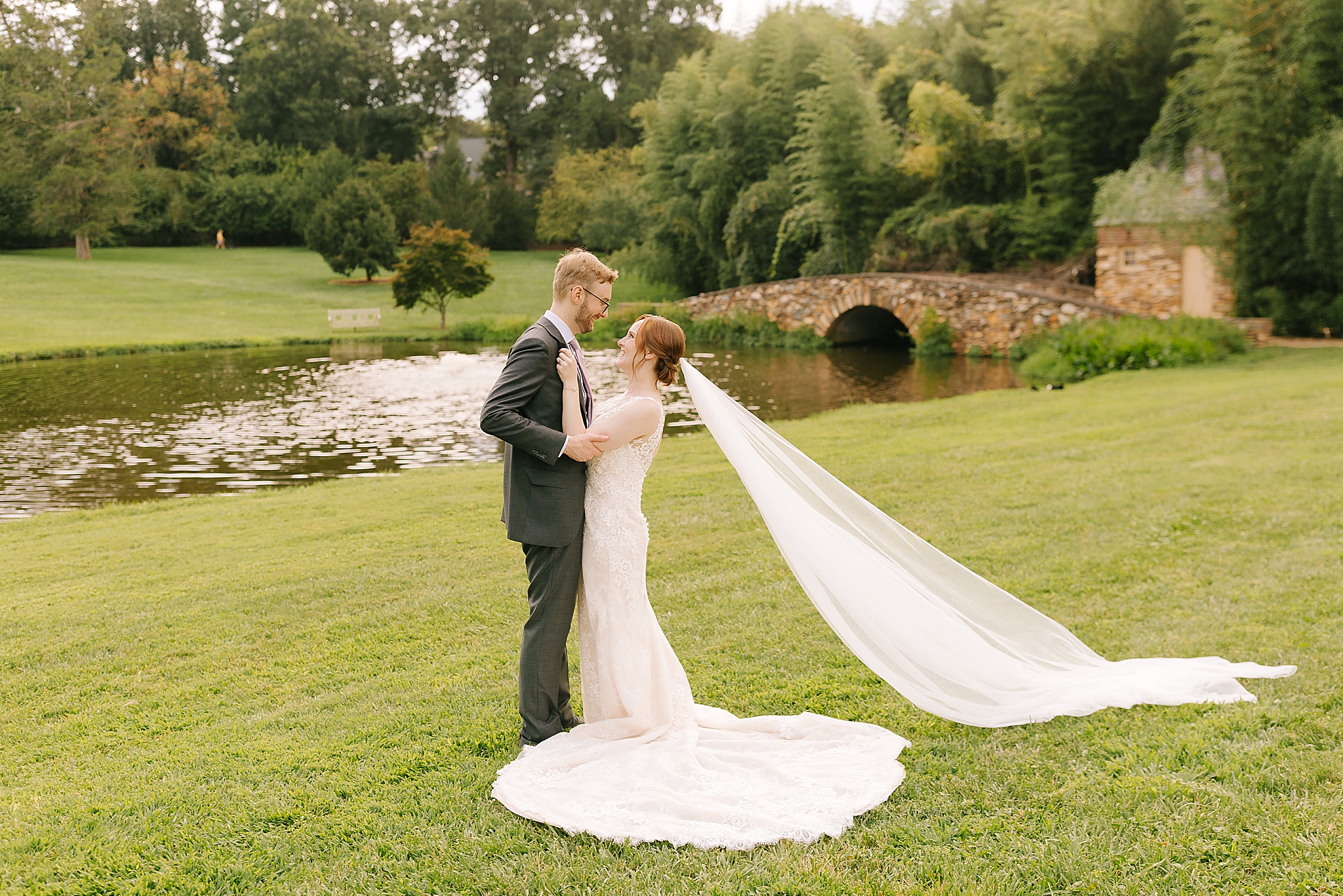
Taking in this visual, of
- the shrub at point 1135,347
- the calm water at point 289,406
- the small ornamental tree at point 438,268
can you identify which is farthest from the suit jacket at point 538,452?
the small ornamental tree at point 438,268

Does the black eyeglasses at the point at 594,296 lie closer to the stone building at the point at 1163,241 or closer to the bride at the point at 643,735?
the bride at the point at 643,735

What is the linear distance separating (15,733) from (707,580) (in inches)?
148

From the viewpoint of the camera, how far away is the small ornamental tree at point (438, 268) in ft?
98.3

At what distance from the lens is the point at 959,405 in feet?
49.2

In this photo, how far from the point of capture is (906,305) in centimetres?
2517

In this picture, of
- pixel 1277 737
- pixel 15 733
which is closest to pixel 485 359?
pixel 15 733

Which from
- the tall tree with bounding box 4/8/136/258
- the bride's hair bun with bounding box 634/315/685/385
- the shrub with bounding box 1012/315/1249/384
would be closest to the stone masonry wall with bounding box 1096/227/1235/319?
the shrub with bounding box 1012/315/1249/384

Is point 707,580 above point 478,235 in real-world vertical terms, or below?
below

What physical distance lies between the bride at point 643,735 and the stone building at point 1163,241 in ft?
66.4

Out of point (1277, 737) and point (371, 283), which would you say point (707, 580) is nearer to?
point (1277, 737)

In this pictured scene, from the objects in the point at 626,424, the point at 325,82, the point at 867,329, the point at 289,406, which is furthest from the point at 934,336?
the point at 325,82

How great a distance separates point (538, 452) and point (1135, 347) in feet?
58.9

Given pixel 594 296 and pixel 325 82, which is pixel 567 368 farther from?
pixel 325 82

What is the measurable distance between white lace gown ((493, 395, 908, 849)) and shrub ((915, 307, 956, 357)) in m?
21.7
